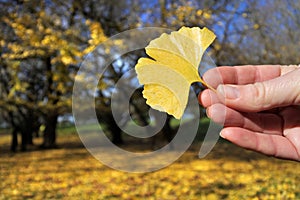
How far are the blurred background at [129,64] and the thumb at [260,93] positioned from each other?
7.50 feet

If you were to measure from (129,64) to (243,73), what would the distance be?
153 inches

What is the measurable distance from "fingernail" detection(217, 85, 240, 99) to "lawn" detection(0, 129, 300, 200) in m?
2.31

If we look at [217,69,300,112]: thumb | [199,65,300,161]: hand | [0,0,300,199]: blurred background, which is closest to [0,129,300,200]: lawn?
[0,0,300,199]: blurred background

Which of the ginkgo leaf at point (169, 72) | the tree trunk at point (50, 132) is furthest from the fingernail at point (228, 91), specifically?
the tree trunk at point (50, 132)

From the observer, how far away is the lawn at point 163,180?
144 inches

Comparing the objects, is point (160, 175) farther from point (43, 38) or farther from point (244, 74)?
point (244, 74)

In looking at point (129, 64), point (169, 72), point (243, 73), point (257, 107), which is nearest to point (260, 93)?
point (257, 107)

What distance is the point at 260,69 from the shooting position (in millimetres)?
1626

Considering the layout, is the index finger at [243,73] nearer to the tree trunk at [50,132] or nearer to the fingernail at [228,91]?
the fingernail at [228,91]

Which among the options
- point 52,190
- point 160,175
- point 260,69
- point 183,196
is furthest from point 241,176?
point 260,69

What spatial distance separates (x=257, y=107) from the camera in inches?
52.0

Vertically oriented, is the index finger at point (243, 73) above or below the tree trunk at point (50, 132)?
above

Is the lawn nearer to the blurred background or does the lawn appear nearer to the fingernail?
the blurred background

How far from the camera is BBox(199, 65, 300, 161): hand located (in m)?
1.30
